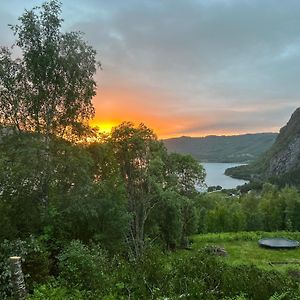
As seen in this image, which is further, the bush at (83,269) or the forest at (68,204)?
the bush at (83,269)

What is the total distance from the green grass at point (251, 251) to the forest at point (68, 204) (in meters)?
13.8

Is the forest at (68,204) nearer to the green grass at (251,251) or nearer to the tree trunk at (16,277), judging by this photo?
the tree trunk at (16,277)

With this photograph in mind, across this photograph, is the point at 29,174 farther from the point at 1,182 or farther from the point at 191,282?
the point at 191,282

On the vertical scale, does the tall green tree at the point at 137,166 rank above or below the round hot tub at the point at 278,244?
above

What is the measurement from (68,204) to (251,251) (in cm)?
2878

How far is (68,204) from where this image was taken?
14.6 m

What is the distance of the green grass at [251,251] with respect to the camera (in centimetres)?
3085

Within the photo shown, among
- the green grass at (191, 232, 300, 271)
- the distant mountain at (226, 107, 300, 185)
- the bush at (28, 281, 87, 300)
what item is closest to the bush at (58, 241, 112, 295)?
the bush at (28, 281, 87, 300)

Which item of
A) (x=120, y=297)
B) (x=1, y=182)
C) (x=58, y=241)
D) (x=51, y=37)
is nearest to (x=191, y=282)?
(x=120, y=297)

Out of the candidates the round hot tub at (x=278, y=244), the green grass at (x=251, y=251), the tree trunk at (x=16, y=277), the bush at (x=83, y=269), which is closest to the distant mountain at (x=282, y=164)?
the green grass at (x=251, y=251)

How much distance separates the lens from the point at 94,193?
1551 centimetres

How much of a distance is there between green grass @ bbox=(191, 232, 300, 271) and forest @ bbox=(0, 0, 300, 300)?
45.3 ft

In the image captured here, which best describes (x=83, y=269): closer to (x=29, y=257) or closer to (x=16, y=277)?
(x=29, y=257)

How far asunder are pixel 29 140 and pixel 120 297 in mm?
7815
